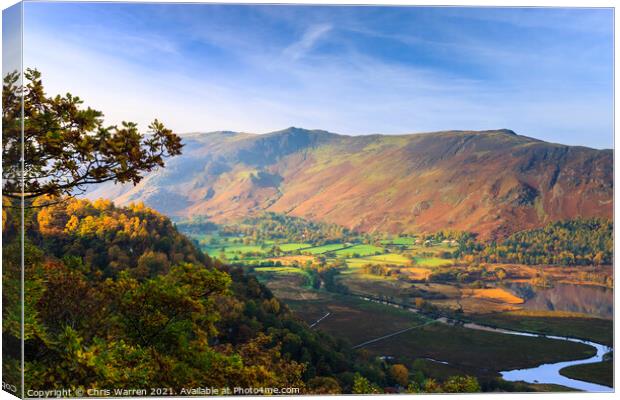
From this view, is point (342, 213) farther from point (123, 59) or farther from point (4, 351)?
point (4, 351)

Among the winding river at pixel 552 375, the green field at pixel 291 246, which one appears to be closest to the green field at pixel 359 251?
the green field at pixel 291 246

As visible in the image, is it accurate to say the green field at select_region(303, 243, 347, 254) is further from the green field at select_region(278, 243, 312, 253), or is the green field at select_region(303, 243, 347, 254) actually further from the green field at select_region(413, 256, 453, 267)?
the green field at select_region(413, 256, 453, 267)

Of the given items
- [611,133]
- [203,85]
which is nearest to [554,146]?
[611,133]

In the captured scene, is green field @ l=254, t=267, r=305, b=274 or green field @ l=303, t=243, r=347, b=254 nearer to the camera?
green field @ l=254, t=267, r=305, b=274

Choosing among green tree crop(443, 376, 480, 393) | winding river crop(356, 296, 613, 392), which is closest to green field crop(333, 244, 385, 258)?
winding river crop(356, 296, 613, 392)

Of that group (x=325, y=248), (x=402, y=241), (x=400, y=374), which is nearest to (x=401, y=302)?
(x=402, y=241)

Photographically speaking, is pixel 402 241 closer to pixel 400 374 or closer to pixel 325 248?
pixel 325 248

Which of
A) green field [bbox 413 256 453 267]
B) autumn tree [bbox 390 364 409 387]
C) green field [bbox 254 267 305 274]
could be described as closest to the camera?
autumn tree [bbox 390 364 409 387]
